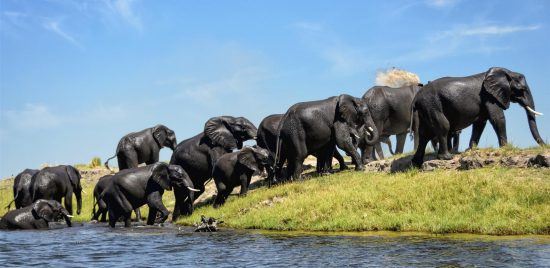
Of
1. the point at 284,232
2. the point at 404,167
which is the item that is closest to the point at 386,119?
the point at 404,167

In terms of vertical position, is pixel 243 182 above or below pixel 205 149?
below

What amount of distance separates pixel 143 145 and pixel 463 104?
44.4ft

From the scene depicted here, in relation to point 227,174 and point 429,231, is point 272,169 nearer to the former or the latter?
point 227,174

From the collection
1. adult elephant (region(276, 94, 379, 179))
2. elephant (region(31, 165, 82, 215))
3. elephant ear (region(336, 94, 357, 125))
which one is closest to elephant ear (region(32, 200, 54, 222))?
elephant (region(31, 165, 82, 215))

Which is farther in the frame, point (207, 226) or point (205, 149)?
point (205, 149)

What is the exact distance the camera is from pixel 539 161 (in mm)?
17875

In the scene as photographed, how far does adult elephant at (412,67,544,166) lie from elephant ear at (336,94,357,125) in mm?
2468

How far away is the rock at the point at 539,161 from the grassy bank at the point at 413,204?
1.38ft

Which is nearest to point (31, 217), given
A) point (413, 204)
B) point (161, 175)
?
point (161, 175)

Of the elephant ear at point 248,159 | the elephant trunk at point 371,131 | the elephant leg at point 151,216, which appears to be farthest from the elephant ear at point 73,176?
the elephant trunk at point 371,131

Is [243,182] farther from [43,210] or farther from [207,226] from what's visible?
[43,210]

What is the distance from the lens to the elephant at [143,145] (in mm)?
28203

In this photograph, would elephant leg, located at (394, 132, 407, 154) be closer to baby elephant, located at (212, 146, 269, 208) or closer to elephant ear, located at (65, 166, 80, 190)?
baby elephant, located at (212, 146, 269, 208)

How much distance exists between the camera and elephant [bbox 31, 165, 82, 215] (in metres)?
26.5
